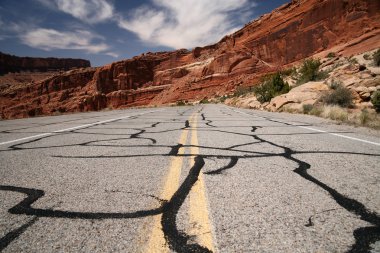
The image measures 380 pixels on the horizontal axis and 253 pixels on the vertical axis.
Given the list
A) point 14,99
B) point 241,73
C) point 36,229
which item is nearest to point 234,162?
point 36,229

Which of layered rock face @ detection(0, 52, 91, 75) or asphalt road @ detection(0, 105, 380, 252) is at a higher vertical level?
layered rock face @ detection(0, 52, 91, 75)

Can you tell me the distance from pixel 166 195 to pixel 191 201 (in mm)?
268

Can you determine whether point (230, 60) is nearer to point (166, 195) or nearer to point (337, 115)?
point (337, 115)

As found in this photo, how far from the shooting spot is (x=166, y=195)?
2428 millimetres

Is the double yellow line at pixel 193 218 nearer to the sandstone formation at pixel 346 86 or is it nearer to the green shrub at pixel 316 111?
the green shrub at pixel 316 111

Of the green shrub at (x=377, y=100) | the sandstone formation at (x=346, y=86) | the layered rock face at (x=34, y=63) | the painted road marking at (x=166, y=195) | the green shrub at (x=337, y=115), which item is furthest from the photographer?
the layered rock face at (x=34, y=63)

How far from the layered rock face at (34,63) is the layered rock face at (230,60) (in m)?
55.9

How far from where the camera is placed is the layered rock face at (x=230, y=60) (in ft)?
164

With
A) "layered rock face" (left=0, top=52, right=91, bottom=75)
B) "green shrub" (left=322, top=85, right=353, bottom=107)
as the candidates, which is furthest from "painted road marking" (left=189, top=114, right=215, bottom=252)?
"layered rock face" (left=0, top=52, right=91, bottom=75)

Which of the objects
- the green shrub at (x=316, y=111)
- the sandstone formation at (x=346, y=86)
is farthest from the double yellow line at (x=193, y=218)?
the sandstone formation at (x=346, y=86)

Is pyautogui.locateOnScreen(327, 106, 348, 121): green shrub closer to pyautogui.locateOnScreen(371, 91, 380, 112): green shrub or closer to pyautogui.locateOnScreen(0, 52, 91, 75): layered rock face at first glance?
pyautogui.locateOnScreen(371, 91, 380, 112): green shrub

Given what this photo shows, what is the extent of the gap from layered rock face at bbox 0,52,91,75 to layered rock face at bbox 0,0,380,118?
55867mm

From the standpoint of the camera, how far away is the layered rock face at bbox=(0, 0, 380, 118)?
50.1 metres

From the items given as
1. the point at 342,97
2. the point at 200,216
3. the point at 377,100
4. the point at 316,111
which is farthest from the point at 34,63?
the point at 200,216
